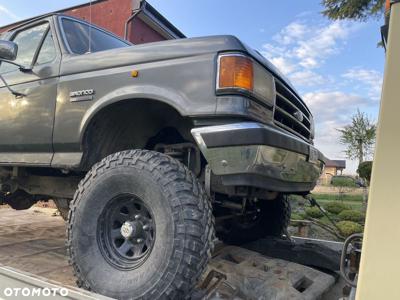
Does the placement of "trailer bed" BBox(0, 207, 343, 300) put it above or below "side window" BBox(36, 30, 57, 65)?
below

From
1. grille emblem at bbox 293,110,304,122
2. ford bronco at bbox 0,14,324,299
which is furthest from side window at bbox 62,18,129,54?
grille emblem at bbox 293,110,304,122

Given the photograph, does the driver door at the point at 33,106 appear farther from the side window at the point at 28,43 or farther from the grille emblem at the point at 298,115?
the grille emblem at the point at 298,115

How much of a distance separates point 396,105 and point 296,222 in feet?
10.6

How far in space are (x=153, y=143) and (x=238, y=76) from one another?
107cm

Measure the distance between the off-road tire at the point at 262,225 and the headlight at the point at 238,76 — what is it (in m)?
1.55

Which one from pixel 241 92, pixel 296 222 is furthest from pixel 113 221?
pixel 296 222

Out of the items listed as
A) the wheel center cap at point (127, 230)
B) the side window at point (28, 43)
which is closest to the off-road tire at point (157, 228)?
the wheel center cap at point (127, 230)

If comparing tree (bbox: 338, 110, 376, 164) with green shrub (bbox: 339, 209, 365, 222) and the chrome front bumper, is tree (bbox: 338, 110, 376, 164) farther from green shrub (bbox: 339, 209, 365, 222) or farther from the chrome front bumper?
the chrome front bumper

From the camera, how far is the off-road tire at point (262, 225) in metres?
3.33

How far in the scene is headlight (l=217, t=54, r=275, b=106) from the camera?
2.04 metres

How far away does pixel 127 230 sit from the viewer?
206 cm

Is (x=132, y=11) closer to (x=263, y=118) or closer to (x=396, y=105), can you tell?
(x=263, y=118)

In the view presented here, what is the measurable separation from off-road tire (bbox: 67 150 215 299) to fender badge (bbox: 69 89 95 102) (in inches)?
23.3

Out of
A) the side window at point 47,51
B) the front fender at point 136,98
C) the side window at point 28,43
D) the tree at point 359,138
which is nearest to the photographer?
the front fender at point 136,98
